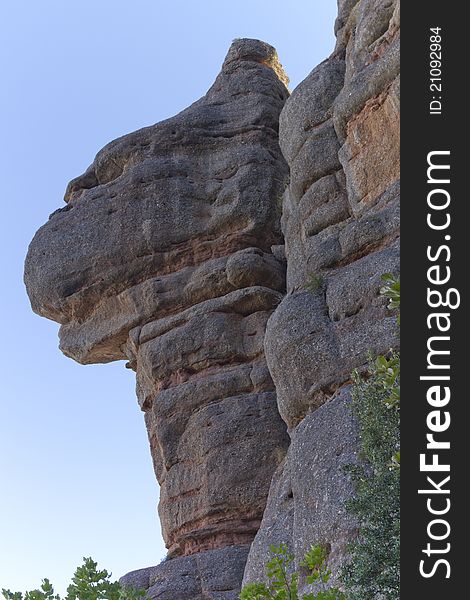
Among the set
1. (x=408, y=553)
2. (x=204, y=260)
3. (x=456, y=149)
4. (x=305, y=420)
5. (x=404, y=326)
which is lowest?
(x=408, y=553)

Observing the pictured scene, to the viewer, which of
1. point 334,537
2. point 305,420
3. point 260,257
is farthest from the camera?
point 260,257

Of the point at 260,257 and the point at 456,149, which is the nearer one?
the point at 456,149

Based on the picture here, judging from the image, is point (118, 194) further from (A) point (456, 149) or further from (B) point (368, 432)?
(A) point (456, 149)

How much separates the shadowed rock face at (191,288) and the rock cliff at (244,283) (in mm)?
46

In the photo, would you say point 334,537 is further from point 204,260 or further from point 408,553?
point 204,260

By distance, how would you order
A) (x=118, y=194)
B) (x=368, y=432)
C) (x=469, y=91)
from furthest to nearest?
(x=118, y=194), (x=368, y=432), (x=469, y=91)

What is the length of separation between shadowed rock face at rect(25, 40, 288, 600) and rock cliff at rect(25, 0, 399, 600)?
0.05m

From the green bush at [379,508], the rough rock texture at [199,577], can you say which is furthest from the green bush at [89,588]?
the rough rock texture at [199,577]

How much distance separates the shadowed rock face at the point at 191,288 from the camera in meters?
22.8

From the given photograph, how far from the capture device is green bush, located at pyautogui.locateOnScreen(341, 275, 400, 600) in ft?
33.7

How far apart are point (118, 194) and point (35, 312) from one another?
4.36 meters

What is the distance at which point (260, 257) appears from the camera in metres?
25.5

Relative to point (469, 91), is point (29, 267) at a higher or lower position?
higher

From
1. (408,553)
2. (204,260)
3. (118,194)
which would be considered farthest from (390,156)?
Result: (408,553)
